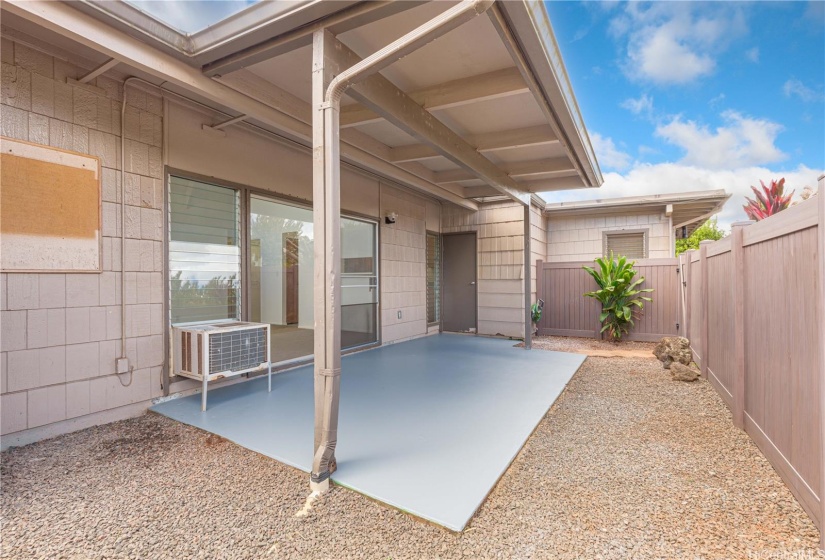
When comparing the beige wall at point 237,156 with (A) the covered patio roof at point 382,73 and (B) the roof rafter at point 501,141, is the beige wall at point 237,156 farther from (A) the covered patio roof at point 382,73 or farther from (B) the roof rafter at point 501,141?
(B) the roof rafter at point 501,141

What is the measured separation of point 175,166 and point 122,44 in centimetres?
125

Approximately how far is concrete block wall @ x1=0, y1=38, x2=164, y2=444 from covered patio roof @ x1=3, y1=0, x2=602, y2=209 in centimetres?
34

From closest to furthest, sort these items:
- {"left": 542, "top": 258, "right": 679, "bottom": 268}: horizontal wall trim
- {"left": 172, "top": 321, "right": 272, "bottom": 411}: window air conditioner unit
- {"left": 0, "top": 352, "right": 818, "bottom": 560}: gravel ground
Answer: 1. {"left": 0, "top": 352, "right": 818, "bottom": 560}: gravel ground
2. {"left": 172, "top": 321, "right": 272, "bottom": 411}: window air conditioner unit
3. {"left": 542, "top": 258, "right": 679, "bottom": 268}: horizontal wall trim

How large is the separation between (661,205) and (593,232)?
141 cm

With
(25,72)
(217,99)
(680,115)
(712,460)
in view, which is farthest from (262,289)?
(680,115)

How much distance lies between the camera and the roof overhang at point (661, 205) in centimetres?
753

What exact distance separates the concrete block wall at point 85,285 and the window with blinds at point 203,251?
0.21 meters

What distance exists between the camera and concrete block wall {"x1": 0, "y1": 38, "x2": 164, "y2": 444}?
2.68 meters

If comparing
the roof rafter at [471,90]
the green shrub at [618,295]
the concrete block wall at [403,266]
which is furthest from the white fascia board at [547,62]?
the green shrub at [618,295]

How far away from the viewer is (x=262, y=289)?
14.6 ft

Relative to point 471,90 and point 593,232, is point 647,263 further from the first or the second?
point 471,90

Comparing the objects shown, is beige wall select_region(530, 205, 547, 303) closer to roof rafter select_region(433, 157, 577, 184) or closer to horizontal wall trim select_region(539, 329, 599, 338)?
horizontal wall trim select_region(539, 329, 599, 338)

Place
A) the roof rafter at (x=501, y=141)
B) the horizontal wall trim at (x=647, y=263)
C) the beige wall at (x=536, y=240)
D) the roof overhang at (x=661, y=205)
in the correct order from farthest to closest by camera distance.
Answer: the beige wall at (x=536, y=240)
the roof overhang at (x=661, y=205)
the horizontal wall trim at (x=647, y=263)
the roof rafter at (x=501, y=141)

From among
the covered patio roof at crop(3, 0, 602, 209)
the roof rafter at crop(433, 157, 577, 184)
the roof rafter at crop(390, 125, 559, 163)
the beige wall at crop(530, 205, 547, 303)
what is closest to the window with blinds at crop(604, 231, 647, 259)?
the beige wall at crop(530, 205, 547, 303)
